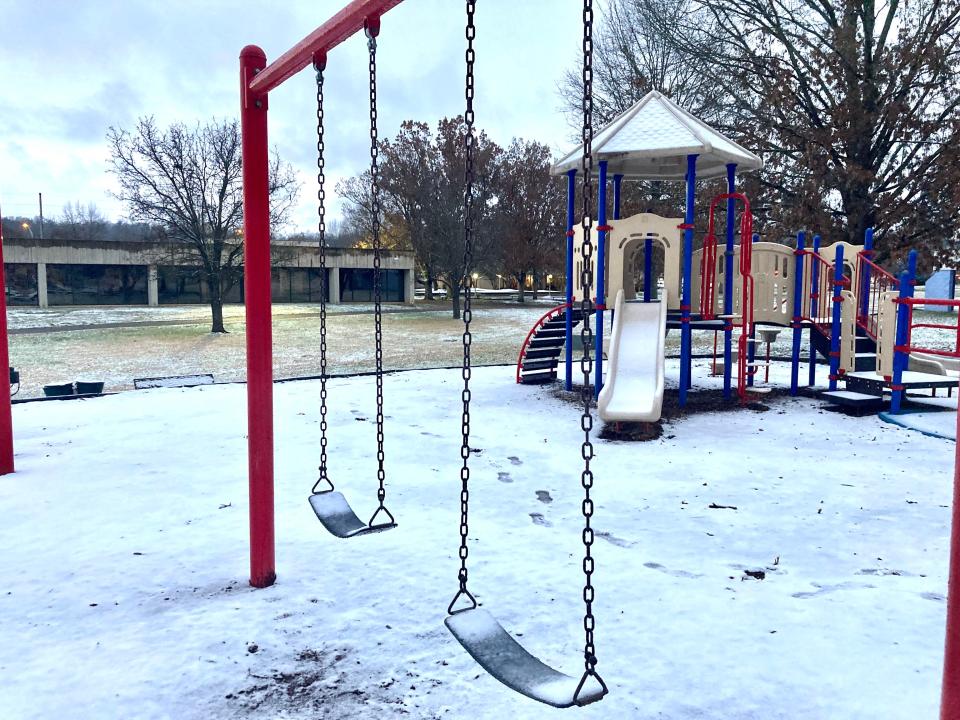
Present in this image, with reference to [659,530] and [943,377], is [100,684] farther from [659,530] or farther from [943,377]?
[943,377]

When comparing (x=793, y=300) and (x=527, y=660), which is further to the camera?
(x=793, y=300)

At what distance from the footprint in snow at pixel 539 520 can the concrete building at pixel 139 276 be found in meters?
A: 28.1

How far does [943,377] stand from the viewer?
996cm

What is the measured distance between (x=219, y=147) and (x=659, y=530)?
25.1m

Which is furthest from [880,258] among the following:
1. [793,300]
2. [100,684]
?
[100,684]

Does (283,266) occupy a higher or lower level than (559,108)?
lower

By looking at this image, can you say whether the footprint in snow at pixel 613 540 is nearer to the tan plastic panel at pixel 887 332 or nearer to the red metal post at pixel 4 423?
the red metal post at pixel 4 423

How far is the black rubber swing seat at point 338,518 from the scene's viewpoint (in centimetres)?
368

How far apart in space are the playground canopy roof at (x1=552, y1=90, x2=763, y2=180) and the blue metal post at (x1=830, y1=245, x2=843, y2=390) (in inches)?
75.7

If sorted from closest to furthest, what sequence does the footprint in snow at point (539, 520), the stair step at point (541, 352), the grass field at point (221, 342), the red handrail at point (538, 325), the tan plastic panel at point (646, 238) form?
the footprint in snow at point (539, 520), the tan plastic panel at point (646, 238), the red handrail at point (538, 325), the stair step at point (541, 352), the grass field at point (221, 342)

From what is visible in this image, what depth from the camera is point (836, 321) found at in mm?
10484

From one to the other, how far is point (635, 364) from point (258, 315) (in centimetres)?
599

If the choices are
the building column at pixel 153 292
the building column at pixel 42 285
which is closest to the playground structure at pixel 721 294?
the building column at pixel 153 292

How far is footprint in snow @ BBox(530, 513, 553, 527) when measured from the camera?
5.13 metres
